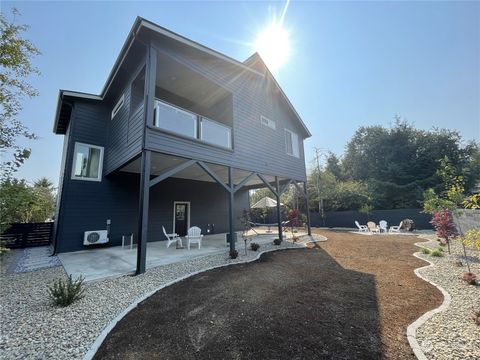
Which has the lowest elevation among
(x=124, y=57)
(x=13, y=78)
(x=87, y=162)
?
(x=87, y=162)

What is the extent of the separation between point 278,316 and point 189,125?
5.68 m

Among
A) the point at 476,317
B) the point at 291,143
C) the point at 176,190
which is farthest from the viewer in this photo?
the point at 291,143

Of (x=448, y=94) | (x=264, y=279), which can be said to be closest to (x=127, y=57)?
(x=264, y=279)

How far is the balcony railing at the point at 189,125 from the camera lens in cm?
591

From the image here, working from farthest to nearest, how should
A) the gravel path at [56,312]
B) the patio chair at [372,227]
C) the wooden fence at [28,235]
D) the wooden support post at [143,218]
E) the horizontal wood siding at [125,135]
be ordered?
the patio chair at [372,227], the wooden fence at [28,235], the horizontal wood siding at [125,135], the wooden support post at [143,218], the gravel path at [56,312]

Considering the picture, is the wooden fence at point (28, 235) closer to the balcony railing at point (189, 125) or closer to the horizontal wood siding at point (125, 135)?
the horizontal wood siding at point (125, 135)

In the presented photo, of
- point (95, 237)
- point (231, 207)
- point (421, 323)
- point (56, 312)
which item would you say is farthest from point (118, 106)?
point (421, 323)

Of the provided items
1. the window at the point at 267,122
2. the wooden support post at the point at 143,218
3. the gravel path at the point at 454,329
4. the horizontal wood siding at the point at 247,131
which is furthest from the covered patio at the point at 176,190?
the gravel path at the point at 454,329

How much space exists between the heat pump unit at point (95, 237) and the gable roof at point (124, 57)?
547cm

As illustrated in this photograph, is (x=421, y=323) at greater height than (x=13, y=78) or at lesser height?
lesser

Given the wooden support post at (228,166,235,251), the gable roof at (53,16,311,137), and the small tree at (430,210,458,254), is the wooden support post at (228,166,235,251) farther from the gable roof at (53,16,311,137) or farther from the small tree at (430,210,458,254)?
the small tree at (430,210,458,254)

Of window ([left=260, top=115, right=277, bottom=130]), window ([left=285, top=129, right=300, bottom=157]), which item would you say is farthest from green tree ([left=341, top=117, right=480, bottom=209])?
window ([left=260, top=115, right=277, bottom=130])

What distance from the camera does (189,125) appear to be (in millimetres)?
6613

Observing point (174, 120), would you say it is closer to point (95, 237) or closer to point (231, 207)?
point (231, 207)
